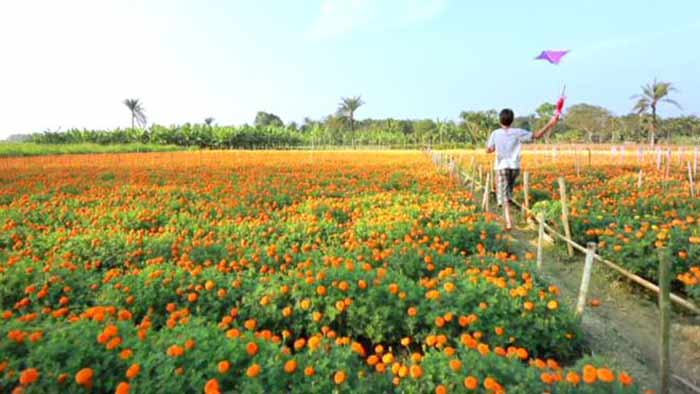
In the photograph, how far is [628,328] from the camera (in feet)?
14.0

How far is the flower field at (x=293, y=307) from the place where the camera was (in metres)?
2.32

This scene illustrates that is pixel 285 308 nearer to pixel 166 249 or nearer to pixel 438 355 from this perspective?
pixel 438 355

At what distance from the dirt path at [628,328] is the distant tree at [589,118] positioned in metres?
79.9

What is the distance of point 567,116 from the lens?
81812 mm

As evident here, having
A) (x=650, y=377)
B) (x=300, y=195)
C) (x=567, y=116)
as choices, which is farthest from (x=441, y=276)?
(x=567, y=116)

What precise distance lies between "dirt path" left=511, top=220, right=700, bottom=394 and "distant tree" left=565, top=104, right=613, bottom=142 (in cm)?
7992

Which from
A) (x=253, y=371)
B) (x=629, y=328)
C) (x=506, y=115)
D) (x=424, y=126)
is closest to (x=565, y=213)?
(x=506, y=115)

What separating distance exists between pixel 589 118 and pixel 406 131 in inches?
1422

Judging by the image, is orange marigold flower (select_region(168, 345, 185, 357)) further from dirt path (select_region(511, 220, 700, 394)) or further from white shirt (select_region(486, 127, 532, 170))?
white shirt (select_region(486, 127, 532, 170))

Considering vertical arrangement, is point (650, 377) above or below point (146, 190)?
below

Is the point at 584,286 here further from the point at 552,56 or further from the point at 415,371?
the point at 552,56

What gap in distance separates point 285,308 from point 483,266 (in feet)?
7.02

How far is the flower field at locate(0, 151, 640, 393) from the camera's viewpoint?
2322 millimetres

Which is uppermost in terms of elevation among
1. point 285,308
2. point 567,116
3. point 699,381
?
point 567,116
